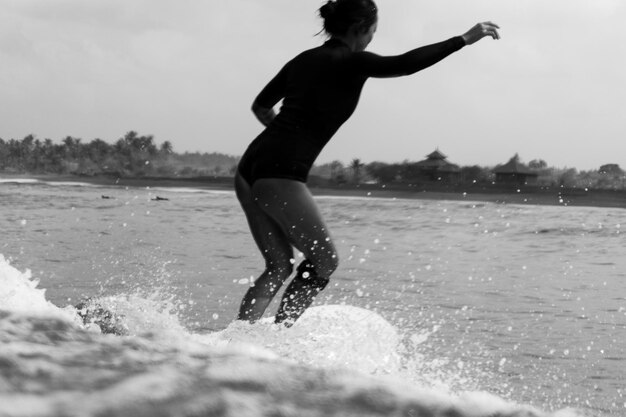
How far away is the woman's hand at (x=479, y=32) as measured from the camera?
3.98 meters

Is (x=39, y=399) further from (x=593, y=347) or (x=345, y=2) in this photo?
(x=593, y=347)

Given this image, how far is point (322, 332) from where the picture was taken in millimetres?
4633

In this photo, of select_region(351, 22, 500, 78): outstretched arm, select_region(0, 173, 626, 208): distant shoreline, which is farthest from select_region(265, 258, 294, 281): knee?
select_region(0, 173, 626, 208): distant shoreline

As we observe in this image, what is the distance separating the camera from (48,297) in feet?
27.8

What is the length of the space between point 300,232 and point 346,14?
97cm

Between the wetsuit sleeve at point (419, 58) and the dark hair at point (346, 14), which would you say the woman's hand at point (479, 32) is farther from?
the dark hair at point (346, 14)

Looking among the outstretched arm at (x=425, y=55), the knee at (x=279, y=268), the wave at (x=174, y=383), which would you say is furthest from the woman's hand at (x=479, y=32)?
the wave at (x=174, y=383)

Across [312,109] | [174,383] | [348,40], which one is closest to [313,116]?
[312,109]

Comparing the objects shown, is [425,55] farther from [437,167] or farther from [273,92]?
[437,167]

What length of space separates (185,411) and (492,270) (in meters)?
12.4

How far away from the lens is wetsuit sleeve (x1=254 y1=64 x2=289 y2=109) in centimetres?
452

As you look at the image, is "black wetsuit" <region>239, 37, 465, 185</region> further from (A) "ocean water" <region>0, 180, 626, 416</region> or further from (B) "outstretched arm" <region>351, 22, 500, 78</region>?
(A) "ocean water" <region>0, 180, 626, 416</region>

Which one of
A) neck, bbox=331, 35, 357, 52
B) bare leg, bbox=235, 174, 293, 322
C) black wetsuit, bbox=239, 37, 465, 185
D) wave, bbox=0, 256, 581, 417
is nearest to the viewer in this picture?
wave, bbox=0, 256, 581, 417

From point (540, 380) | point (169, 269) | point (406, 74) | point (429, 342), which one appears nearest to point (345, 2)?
point (406, 74)
